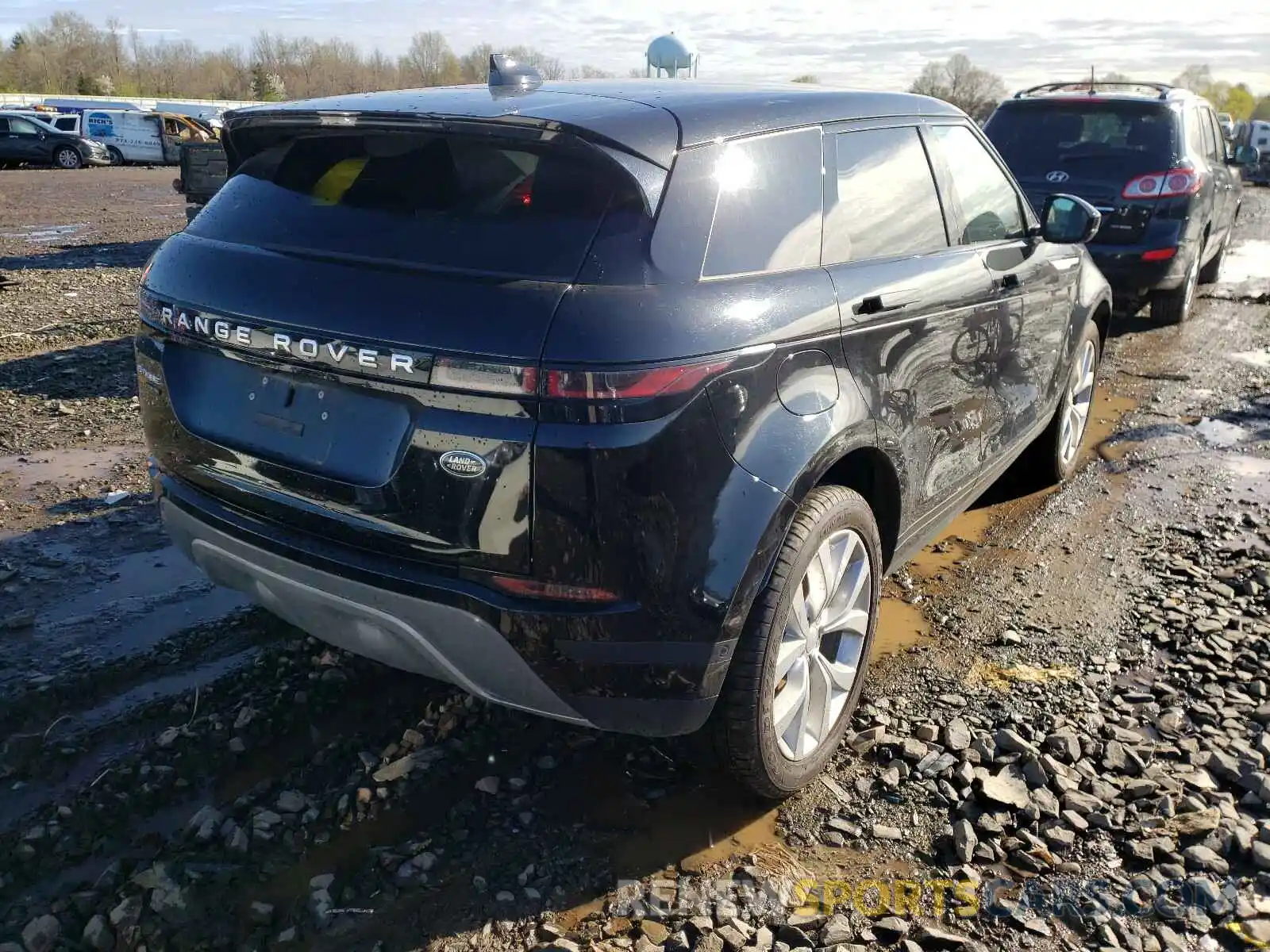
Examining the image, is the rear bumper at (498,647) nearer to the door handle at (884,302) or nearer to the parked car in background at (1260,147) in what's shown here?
the door handle at (884,302)

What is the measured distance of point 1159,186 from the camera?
8.02 meters

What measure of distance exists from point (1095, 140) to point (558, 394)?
769 centimetres

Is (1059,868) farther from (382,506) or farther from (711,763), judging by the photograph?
(382,506)

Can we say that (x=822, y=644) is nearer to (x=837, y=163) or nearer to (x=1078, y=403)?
(x=837, y=163)

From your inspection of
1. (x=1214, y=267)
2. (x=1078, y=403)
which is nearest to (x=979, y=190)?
(x=1078, y=403)

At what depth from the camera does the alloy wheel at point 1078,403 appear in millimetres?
5121

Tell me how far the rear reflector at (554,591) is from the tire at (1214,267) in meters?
11.0

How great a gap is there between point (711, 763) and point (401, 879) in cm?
82

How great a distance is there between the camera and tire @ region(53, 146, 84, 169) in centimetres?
2812

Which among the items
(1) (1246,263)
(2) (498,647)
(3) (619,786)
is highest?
(2) (498,647)

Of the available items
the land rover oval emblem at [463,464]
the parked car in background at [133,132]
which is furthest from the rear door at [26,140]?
the land rover oval emblem at [463,464]

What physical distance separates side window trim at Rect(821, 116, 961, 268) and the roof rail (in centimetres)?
604

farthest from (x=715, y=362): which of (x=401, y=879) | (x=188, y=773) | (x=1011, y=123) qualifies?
(x=1011, y=123)

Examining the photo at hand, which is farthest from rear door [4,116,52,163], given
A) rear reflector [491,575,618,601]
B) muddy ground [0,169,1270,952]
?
rear reflector [491,575,618,601]
